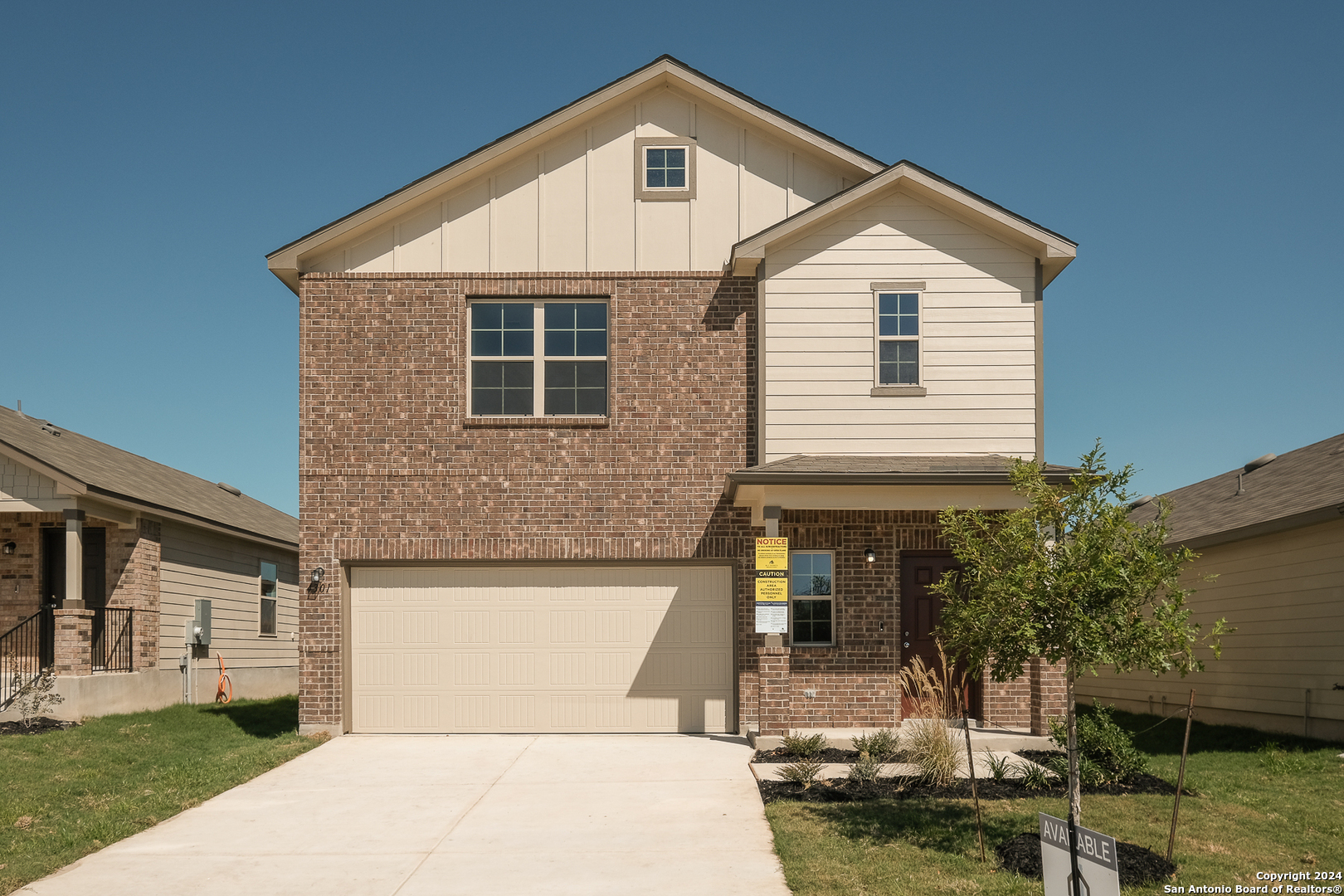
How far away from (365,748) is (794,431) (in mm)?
6442

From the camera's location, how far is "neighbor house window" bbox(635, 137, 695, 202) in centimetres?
1459

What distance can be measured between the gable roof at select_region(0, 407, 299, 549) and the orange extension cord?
2374 millimetres

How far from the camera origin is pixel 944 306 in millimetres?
14031

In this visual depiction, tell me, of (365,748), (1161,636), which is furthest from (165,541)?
(1161,636)

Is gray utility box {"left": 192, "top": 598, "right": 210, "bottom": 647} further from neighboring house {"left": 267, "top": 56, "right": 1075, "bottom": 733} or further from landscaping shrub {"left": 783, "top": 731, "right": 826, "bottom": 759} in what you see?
landscaping shrub {"left": 783, "top": 731, "right": 826, "bottom": 759}

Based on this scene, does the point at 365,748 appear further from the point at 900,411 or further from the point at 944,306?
the point at 944,306

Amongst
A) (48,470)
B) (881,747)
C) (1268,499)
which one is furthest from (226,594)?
(1268,499)

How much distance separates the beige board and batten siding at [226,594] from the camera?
1842cm

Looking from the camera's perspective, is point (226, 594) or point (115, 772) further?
point (226, 594)

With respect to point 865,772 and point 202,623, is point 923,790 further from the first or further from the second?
point 202,623

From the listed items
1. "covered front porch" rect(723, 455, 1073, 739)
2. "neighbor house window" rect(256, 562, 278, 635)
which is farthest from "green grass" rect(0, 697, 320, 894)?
"covered front porch" rect(723, 455, 1073, 739)

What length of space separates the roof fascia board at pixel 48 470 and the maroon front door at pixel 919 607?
37.5 feet

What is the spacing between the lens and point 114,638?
16938 millimetres

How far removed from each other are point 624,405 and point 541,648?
332 cm
